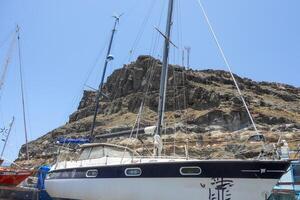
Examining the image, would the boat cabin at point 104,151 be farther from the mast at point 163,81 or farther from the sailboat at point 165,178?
the mast at point 163,81

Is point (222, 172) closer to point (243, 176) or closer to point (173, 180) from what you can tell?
point (243, 176)

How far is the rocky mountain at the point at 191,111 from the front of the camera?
173ft

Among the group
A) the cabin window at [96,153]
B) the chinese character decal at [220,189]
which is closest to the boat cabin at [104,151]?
the cabin window at [96,153]

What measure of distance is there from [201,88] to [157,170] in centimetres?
6858

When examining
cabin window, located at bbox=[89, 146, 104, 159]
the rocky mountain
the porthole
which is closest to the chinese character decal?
the porthole

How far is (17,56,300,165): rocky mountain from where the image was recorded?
52.8 m

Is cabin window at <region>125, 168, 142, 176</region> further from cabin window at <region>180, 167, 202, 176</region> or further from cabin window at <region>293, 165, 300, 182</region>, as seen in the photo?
cabin window at <region>293, 165, 300, 182</region>

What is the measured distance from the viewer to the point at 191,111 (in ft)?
245

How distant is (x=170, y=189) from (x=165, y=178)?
0.41 metres

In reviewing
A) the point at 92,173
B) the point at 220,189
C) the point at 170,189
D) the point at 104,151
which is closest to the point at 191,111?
the point at 104,151

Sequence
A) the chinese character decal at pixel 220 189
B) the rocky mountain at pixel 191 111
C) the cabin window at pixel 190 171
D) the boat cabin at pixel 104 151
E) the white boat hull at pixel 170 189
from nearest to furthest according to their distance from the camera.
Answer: the white boat hull at pixel 170 189, the chinese character decal at pixel 220 189, the cabin window at pixel 190 171, the boat cabin at pixel 104 151, the rocky mountain at pixel 191 111

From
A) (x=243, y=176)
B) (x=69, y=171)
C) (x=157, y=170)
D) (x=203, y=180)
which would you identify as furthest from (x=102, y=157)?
(x=243, y=176)

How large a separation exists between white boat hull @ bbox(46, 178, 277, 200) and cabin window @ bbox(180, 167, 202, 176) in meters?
0.20

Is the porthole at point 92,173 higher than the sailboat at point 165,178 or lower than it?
higher
